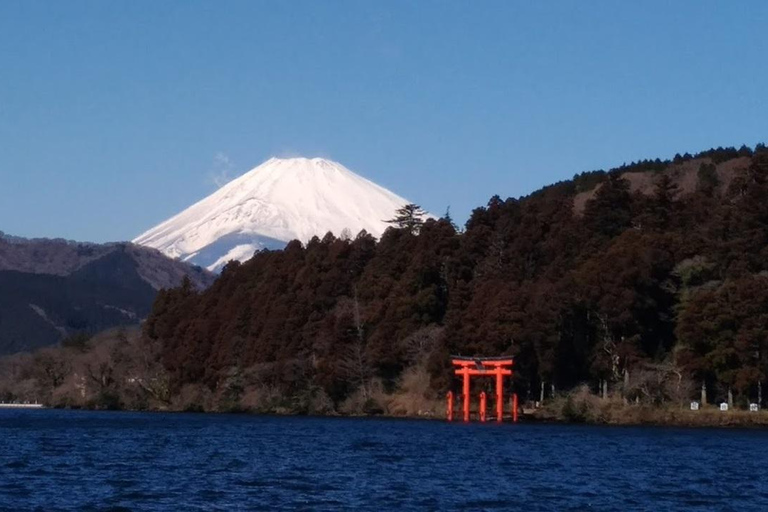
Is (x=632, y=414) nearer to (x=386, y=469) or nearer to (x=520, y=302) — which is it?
(x=520, y=302)

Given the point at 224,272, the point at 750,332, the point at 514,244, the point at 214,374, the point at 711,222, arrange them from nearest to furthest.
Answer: the point at 750,332
the point at 711,222
the point at 514,244
the point at 214,374
the point at 224,272

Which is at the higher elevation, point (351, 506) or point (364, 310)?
point (364, 310)

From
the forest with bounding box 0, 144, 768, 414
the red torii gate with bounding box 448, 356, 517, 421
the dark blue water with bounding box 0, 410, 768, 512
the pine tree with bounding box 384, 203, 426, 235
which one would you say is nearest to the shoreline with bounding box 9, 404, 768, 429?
the red torii gate with bounding box 448, 356, 517, 421

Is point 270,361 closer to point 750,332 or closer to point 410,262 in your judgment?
point 410,262

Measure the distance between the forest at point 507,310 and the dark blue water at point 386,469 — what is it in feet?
19.2

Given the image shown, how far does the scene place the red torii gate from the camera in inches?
2238

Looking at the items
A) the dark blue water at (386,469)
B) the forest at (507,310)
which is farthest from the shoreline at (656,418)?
the dark blue water at (386,469)

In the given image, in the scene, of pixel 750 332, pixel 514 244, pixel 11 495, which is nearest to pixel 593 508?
pixel 11 495

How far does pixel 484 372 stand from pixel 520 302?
3527mm

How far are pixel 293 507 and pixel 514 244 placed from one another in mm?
46351

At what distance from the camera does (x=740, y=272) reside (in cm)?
5725

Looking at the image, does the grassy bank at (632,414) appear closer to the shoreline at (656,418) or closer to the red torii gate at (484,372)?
the shoreline at (656,418)

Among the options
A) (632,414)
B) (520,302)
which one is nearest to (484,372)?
(520,302)

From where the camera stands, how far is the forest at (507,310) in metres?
54.9
